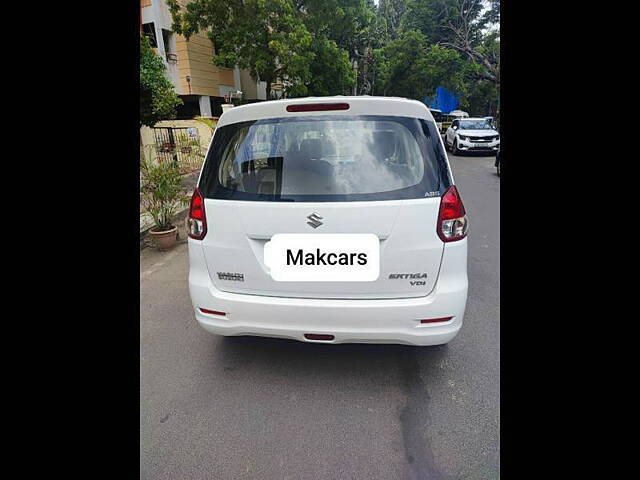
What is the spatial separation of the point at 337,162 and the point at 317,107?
0.32 meters

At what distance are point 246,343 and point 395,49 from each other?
25.2 meters

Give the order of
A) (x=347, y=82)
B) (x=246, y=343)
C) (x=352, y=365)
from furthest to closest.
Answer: (x=347, y=82) < (x=246, y=343) < (x=352, y=365)

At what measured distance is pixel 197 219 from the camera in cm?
201

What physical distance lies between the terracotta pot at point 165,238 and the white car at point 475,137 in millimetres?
12671

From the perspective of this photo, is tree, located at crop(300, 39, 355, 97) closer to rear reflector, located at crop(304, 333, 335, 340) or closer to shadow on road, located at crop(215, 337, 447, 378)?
shadow on road, located at crop(215, 337, 447, 378)

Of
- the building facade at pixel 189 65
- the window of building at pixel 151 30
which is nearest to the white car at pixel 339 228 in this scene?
the building facade at pixel 189 65

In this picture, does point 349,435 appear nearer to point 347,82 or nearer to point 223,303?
point 223,303

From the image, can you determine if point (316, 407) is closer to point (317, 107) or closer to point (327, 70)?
point (317, 107)

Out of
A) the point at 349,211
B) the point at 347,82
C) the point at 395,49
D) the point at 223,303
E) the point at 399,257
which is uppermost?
the point at 395,49

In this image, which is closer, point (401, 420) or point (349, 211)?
point (349, 211)

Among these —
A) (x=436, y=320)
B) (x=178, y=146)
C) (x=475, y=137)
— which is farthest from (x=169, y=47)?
(x=436, y=320)
